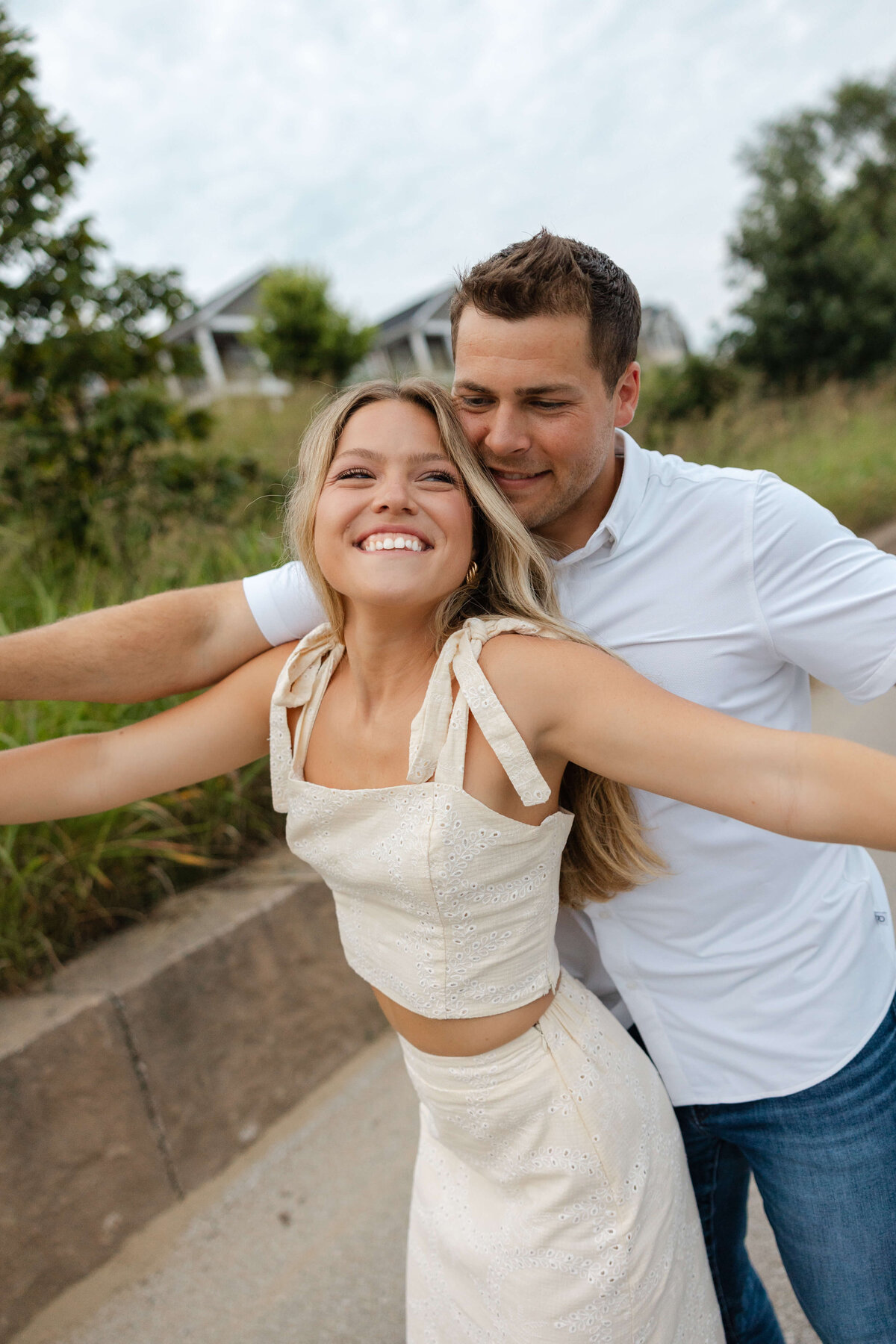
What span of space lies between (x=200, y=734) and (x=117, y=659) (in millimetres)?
196

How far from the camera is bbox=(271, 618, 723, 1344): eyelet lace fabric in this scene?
4.61ft

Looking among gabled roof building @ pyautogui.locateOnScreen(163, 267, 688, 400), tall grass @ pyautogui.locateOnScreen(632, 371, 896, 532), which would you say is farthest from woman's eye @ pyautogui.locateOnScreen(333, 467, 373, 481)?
gabled roof building @ pyautogui.locateOnScreen(163, 267, 688, 400)

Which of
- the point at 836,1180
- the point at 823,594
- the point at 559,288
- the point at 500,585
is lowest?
the point at 836,1180

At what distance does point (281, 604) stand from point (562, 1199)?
110cm

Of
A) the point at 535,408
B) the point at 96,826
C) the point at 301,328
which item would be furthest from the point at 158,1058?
the point at 301,328

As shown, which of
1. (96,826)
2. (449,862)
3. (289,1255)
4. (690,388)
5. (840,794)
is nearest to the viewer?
(840,794)

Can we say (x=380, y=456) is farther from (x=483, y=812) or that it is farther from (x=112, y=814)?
(x=112, y=814)

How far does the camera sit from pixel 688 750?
1307mm

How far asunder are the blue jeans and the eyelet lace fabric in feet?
0.51

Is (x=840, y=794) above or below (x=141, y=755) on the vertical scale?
below

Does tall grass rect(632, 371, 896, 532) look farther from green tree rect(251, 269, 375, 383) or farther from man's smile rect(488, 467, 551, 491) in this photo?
green tree rect(251, 269, 375, 383)

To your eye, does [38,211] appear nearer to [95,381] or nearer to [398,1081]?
[95,381]

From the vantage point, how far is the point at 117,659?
5.49 feet

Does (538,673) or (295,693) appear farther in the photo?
(295,693)
